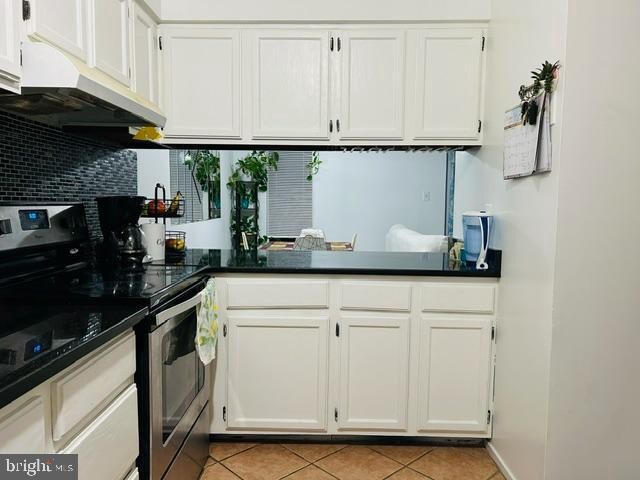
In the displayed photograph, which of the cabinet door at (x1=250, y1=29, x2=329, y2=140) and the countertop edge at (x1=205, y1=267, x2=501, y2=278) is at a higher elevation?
the cabinet door at (x1=250, y1=29, x2=329, y2=140)

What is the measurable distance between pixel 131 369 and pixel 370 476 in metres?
1.23

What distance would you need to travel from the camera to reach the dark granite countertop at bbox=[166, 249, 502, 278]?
2.10 m

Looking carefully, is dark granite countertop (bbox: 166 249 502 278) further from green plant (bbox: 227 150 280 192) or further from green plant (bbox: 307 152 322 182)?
green plant (bbox: 307 152 322 182)

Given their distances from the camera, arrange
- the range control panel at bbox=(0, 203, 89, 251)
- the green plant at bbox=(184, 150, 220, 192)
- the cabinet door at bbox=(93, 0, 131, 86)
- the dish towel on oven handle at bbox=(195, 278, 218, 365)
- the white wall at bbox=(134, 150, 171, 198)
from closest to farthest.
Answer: the range control panel at bbox=(0, 203, 89, 251) → the cabinet door at bbox=(93, 0, 131, 86) → the dish towel on oven handle at bbox=(195, 278, 218, 365) → the white wall at bbox=(134, 150, 171, 198) → the green plant at bbox=(184, 150, 220, 192)

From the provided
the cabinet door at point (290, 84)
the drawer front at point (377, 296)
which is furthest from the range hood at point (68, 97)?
the drawer front at point (377, 296)

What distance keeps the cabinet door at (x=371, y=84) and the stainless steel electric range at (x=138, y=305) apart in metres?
1.08

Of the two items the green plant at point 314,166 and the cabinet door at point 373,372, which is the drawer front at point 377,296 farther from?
the green plant at point 314,166

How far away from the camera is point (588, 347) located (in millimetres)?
1624

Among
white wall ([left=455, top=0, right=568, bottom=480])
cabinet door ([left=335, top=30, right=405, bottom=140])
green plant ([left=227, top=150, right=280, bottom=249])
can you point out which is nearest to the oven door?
cabinet door ([left=335, top=30, right=405, bottom=140])

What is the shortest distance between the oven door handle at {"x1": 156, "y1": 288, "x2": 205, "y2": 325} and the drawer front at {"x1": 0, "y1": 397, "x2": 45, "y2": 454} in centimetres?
52

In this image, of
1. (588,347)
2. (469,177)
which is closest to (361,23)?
(469,177)

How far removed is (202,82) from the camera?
2.31m

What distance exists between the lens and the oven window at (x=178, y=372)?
4.95 ft

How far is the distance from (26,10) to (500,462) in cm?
244
